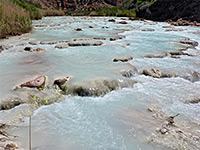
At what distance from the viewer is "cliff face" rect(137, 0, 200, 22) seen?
59.9 feet

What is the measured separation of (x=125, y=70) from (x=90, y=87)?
4.29ft

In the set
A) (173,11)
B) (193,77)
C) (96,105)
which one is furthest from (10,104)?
(173,11)

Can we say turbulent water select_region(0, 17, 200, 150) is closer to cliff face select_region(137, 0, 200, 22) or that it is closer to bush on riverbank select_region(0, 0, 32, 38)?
bush on riverbank select_region(0, 0, 32, 38)

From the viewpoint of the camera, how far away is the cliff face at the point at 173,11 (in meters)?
18.3

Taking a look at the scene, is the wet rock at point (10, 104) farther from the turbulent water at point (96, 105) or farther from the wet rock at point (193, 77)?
the wet rock at point (193, 77)

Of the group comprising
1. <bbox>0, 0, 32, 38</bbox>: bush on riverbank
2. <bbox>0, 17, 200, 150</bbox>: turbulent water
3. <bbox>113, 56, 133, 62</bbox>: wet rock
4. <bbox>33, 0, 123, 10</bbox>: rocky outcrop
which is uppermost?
<bbox>33, 0, 123, 10</bbox>: rocky outcrop

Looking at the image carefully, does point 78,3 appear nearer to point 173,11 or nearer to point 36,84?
point 173,11

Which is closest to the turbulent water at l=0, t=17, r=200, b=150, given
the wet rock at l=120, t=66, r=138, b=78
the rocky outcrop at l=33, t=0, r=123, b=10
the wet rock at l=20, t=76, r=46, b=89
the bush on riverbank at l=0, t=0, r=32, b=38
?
the wet rock at l=120, t=66, r=138, b=78

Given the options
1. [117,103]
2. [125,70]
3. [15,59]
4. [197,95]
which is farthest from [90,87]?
[15,59]

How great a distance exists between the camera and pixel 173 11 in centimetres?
2134

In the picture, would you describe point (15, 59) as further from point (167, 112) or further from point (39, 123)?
point (167, 112)

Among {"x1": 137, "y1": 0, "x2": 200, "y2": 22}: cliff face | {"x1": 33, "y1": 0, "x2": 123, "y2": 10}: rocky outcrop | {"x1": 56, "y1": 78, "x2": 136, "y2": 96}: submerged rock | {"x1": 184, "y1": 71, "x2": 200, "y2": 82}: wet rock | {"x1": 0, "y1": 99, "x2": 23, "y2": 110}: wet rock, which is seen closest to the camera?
Answer: {"x1": 0, "y1": 99, "x2": 23, "y2": 110}: wet rock

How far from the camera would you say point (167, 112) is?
2.65 metres

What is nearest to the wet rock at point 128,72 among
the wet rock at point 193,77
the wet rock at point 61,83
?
the wet rock at point 193,77
